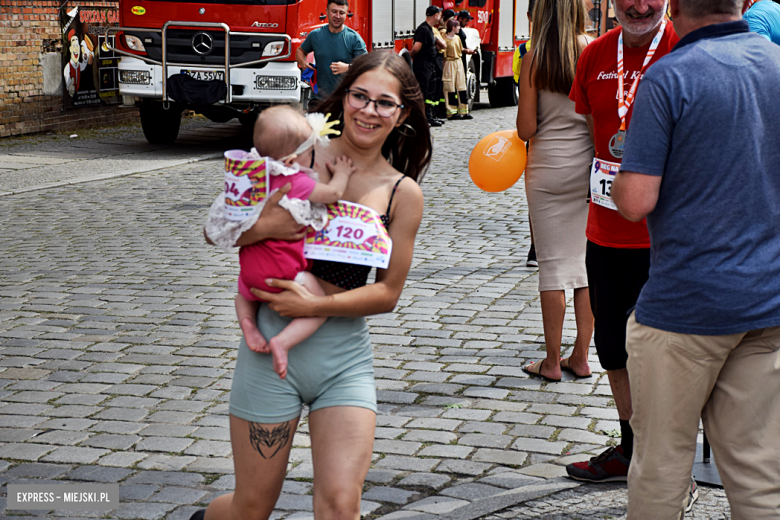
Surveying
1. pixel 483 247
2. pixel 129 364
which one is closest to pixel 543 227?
pixel 129 364

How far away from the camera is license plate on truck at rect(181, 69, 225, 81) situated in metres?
13.6

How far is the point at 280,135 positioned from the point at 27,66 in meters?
14.3

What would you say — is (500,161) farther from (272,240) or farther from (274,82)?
(274,82)

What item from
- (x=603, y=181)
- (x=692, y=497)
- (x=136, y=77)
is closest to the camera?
(x=692, y=497)

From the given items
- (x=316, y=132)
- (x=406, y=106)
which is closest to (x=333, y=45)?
(x=406, y=106)

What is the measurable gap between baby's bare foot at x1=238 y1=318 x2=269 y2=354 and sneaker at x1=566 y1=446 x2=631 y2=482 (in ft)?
5.57

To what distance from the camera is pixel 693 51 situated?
252cm

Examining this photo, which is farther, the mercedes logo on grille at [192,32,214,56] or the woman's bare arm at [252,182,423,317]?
the mercedes logo on grille at [192,32,214,56]

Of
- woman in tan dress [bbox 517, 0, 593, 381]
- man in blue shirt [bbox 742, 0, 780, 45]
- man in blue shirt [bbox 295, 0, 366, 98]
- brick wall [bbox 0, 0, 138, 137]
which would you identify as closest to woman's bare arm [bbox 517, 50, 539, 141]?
woman in tan dress [bbox 517, 0, 593, 381]

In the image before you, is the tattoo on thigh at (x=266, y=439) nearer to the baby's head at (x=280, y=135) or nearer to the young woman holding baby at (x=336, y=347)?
the young woman holding baby at (x=336, y=347)

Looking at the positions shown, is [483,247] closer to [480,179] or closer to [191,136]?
[480,179]

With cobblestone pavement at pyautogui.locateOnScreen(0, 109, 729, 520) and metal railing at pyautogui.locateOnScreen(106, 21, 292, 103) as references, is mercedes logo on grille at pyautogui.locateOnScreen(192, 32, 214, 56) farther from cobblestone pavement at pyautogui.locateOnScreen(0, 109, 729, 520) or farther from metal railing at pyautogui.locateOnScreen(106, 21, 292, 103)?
cobblestone pavement at pyautogui.locateOnScreen(0, 109, 729, 520)

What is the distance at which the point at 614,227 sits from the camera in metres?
3.80

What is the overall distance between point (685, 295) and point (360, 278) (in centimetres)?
88
